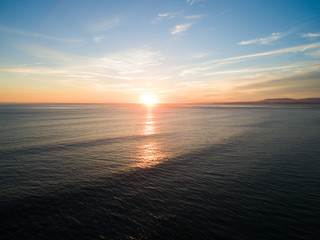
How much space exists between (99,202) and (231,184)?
33.5 feet

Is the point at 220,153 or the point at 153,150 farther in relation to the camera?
the point at 153,150

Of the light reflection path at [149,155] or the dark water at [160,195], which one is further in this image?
the light reflection path at [149,155]

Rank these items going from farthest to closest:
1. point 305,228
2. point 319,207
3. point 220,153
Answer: point 220,153 < point 319,207 < point 305,228

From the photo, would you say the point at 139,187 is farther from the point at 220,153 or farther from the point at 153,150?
the point at 220,153

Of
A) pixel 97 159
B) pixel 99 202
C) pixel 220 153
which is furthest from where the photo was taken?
pixel 220 153

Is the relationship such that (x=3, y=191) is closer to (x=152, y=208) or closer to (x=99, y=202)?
(x=99, y=202)

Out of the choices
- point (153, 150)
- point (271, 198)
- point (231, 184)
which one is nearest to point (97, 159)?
point (153, 150)

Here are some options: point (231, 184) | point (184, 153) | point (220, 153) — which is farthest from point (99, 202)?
point (220, 153)

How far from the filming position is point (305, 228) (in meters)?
8.75

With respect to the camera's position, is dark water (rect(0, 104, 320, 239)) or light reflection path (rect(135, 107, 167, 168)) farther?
light reflection path (rect(135, 107, 167, 168))

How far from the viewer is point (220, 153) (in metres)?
21.7

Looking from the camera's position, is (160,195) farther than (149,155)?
No

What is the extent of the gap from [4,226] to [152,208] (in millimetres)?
8178

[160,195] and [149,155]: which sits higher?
[149,155]
